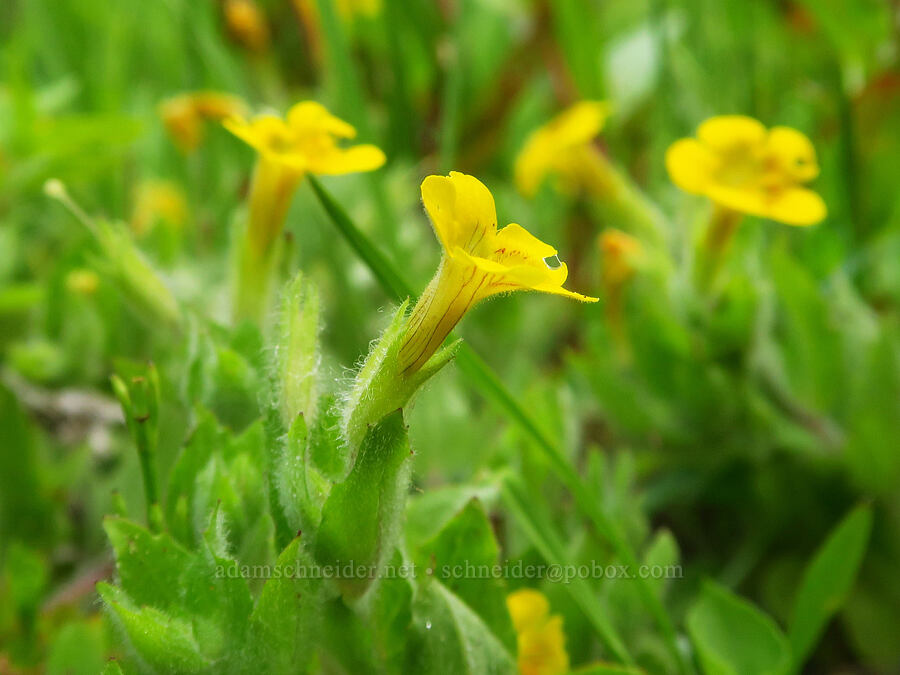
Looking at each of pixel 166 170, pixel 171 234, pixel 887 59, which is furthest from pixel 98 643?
pixel 887 59

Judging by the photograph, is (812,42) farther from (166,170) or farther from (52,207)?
(52,207)

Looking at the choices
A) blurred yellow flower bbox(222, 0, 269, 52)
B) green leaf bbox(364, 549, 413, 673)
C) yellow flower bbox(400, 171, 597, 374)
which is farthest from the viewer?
blurred yellow flower bbox(222, 0, 269, 52)

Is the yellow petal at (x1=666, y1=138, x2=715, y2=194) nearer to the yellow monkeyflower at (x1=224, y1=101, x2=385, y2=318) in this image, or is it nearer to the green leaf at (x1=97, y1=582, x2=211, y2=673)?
the yellow monkeyflower at (x1=224, y1=101, x2=385, y2=318)

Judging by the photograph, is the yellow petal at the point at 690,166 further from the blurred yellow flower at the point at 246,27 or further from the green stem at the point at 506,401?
the blurred yellow flower at the point at 246,27

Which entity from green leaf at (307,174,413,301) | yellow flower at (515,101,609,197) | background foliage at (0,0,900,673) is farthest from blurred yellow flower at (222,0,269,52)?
green leaf at (307,174,413,301)

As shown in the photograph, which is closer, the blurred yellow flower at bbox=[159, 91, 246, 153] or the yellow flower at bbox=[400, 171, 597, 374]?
the yellow flower at bbox=[400, 171, 597, 374]

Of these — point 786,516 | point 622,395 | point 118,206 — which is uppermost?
point 118,206

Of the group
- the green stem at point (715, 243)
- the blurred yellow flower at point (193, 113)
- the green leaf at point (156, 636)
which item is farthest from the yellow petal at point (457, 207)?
the blurred yellow flower at point (193, 113)
